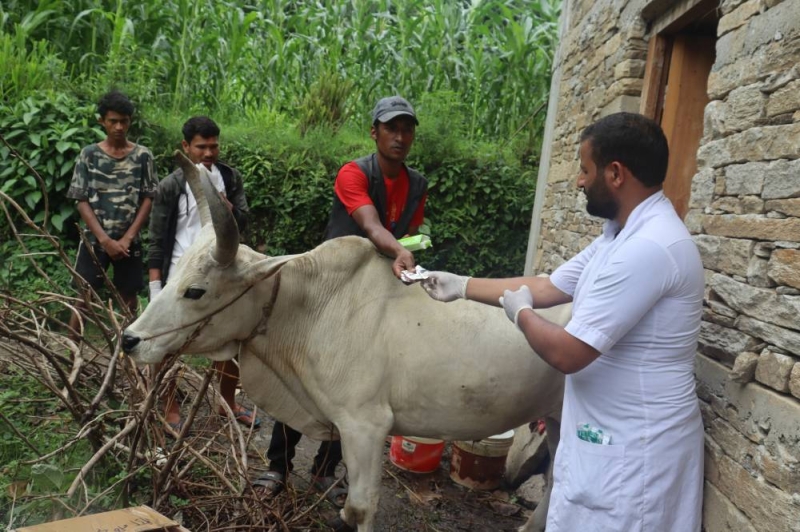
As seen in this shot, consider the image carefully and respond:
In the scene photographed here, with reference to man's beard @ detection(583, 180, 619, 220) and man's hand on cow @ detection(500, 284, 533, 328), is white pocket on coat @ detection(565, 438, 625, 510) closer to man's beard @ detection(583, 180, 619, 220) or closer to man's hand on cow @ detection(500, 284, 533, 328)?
man's hand on cow @ detection(500, 284, 533, 328)

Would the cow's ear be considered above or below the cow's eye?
above

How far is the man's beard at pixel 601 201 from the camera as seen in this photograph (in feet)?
7.75

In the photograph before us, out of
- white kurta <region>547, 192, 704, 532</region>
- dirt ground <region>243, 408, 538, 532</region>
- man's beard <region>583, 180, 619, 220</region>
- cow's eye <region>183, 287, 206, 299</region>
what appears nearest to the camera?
white kurta <region>547, 192, 704, 532</region>

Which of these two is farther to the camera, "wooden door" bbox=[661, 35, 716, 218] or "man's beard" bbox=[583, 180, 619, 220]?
"wooden door" bbox=[661, 35, 716, 218]

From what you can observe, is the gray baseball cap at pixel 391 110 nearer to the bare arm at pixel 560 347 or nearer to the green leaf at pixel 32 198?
the bare arm at pixel 560 347

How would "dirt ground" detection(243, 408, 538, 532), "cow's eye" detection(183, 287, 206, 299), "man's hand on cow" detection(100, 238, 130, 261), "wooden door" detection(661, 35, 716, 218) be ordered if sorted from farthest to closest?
"man's hand on cow" detection(100, 238, 130, 261), "dirt ground" detection(243, 408, 538, 532), "wooden door" detection(661, 35, 716, 218), "cow's eye" detection(183, 287, 206, 299)

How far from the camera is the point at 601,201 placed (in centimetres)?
239

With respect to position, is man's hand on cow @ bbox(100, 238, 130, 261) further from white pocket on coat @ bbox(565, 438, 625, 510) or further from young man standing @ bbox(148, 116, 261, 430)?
white pocket on coat @ bbox(565, 438, 625, 510)

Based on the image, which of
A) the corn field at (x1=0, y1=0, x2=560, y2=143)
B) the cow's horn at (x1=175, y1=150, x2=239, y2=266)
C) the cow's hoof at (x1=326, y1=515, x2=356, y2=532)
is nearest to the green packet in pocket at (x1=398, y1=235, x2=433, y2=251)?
the cow's horn at (x1=175, y1=150, x2=239, y2=266)

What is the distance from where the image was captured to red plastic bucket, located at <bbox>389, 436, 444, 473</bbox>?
4.46 metres

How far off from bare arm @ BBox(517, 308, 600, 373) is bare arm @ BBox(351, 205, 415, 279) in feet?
3.02

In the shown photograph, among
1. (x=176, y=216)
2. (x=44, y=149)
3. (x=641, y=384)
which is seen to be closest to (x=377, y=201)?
(x=176, y=216)

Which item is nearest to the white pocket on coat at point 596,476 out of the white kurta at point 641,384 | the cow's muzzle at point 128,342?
the white kurta at point 641,384

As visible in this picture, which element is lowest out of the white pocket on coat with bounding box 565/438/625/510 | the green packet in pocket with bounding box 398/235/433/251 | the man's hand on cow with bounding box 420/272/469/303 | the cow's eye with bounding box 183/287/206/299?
the white pocket on coat with bounding box 565/438/625/510
